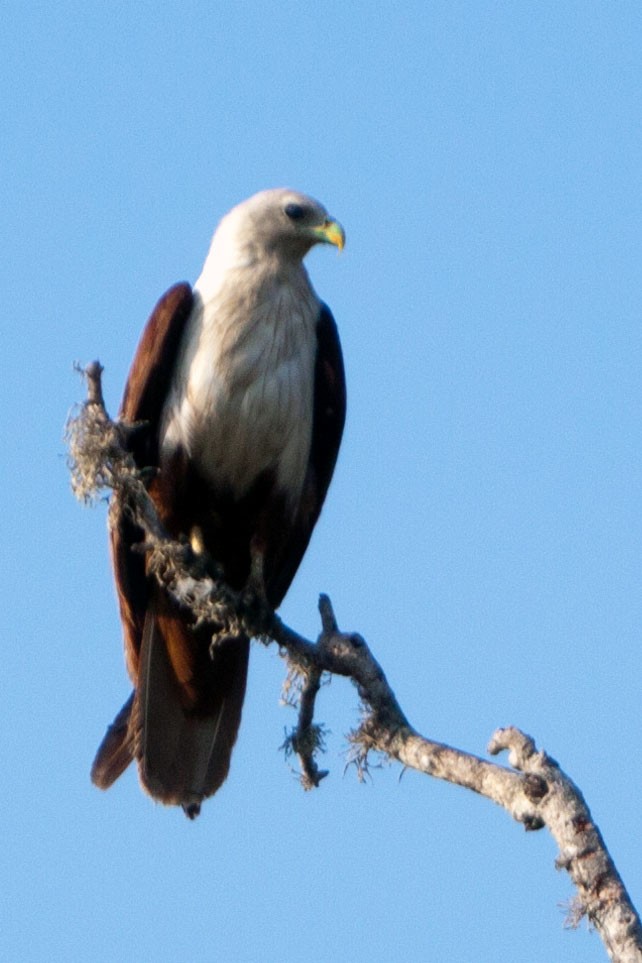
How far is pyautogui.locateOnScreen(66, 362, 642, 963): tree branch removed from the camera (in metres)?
4.06

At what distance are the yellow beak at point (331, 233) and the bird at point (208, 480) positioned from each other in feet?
0.86

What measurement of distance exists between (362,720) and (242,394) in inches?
75.6

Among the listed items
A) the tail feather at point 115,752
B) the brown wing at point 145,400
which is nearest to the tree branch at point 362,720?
the brown wing at point 145,400

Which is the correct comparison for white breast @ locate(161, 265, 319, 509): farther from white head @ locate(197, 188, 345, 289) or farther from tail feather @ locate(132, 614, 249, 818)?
tail feather @ locate(132, 614, 249, 818)

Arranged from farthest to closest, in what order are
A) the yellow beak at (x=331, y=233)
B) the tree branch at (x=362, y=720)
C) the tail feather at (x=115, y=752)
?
the yellow beak at (x=331, y=233) → the tail feather at (x=115, y=752) → the tree branch at (x=362, y=720)

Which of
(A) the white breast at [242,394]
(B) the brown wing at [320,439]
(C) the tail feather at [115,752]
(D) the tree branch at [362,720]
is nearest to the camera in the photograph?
(D) the tree branch at [362,720]

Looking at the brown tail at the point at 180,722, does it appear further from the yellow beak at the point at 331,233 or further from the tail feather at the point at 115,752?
the yellow beak at the point at 331,233

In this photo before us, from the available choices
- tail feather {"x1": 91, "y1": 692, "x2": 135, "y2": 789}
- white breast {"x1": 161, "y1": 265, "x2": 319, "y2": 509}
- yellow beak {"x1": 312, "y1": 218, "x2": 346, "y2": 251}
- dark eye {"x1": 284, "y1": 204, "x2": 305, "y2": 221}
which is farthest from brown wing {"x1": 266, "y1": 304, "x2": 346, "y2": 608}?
tail feather {"x1": 91, "y1": 692, "x2": 135, "y2": 789}

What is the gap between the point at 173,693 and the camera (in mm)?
6680

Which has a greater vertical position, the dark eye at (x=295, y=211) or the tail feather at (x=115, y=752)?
the dark eye at (x=295, y=211)

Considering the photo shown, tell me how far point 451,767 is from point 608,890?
0.62 metres

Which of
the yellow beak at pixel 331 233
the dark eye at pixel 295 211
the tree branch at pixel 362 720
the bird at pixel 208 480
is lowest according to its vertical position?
the tree branch at pixel 362 720

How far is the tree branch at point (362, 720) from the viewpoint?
4059 mm

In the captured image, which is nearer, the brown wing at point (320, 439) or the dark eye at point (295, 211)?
the brown wing at point (320, 439)
